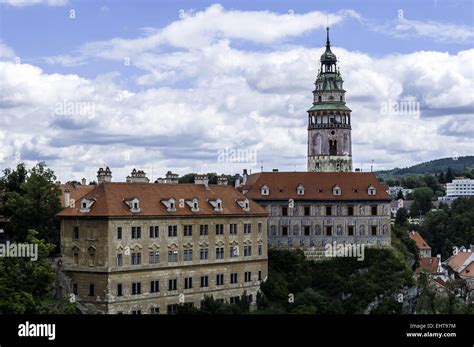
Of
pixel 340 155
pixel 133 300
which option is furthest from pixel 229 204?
pixel 340 155

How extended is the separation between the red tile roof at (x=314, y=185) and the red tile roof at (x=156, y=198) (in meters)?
7.11

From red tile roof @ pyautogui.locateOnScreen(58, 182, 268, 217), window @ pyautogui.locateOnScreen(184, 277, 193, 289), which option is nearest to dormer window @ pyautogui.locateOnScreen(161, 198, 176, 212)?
red tile roof @ pyautogui.locateOnScreen(58, 182, 268, 217)

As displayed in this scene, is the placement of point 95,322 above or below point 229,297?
above

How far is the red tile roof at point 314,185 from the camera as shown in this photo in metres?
90.6

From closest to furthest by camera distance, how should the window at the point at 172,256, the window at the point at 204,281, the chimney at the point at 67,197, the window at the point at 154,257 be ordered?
the window at the point at 154,257
the window at the point at 172,256
the window at the point at 204,281
the chimney at the point at 67,197

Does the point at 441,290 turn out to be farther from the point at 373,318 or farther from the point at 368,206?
the point at 373,318

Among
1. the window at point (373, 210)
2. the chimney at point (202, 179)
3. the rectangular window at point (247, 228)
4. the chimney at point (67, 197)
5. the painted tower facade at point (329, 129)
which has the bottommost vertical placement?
the rectangular window at point (247, 228)

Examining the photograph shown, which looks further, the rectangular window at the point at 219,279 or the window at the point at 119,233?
the rectangular window at the point at 219,279

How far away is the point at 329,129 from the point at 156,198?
4506 centimetres

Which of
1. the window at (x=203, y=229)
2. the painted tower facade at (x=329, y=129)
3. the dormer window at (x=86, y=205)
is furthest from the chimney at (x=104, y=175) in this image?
the painted tower facade at (x=329, y=129)

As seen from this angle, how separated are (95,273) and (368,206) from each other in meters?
33.0

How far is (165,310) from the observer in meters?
72.1

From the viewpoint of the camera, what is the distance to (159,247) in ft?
238

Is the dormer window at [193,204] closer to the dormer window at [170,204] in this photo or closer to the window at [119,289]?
the dormer window at [170,204]
